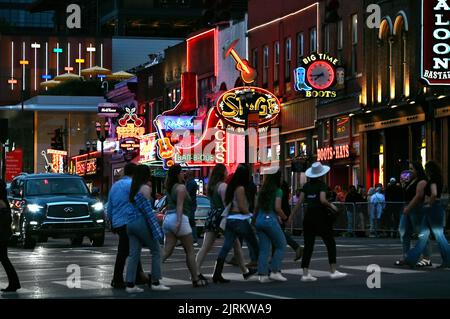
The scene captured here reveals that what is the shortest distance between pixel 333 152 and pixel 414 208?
28.4 m

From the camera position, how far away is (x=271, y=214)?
21469 mm

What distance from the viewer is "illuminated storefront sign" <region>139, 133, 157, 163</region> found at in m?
73.4

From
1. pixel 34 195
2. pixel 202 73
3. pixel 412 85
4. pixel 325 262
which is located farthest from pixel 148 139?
pixel 325 262

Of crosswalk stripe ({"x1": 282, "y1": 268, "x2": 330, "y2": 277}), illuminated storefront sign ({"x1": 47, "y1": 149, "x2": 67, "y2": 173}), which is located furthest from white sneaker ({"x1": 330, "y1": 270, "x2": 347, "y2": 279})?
illuminated storefront sign ({"x1": 47, "y1": 149, "x2": 67, "y2": 173})

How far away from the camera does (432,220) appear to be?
77.8 ft

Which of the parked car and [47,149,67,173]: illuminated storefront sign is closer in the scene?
the parked car

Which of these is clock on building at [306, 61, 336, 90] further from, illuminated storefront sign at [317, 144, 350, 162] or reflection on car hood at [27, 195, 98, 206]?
reflection on car hood at [27, 195, 98, 206]

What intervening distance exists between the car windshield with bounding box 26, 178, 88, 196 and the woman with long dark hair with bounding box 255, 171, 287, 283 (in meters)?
17.0

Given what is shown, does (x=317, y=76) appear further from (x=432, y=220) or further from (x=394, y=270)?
(x=394, y=270)

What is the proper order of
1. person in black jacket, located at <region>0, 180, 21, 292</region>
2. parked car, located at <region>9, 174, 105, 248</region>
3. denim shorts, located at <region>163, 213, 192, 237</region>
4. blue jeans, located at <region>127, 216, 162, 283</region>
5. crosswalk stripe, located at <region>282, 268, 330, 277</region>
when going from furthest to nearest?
parked car, located at <region>9, 174, 105, 248</region>
crosswalk stripe, located at <region>282, 268, 330, 277</region>
denim shorts, located at <region>163, 213, 192, 237</region>
blue jeans, located at <region>127, 216, 162, 283</region>
person in black jacket, located at <region>0, 180, 21, 292</region>

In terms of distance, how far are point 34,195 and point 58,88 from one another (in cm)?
7872

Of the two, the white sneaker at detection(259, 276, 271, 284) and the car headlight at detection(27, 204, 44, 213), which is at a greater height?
the car headlight at detection(27, 204, 44, 213)

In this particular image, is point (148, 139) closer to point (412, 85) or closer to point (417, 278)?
point (412, 85)

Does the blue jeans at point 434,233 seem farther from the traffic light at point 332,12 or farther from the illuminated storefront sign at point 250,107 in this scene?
the illuminated storefront sign at point 250,107
